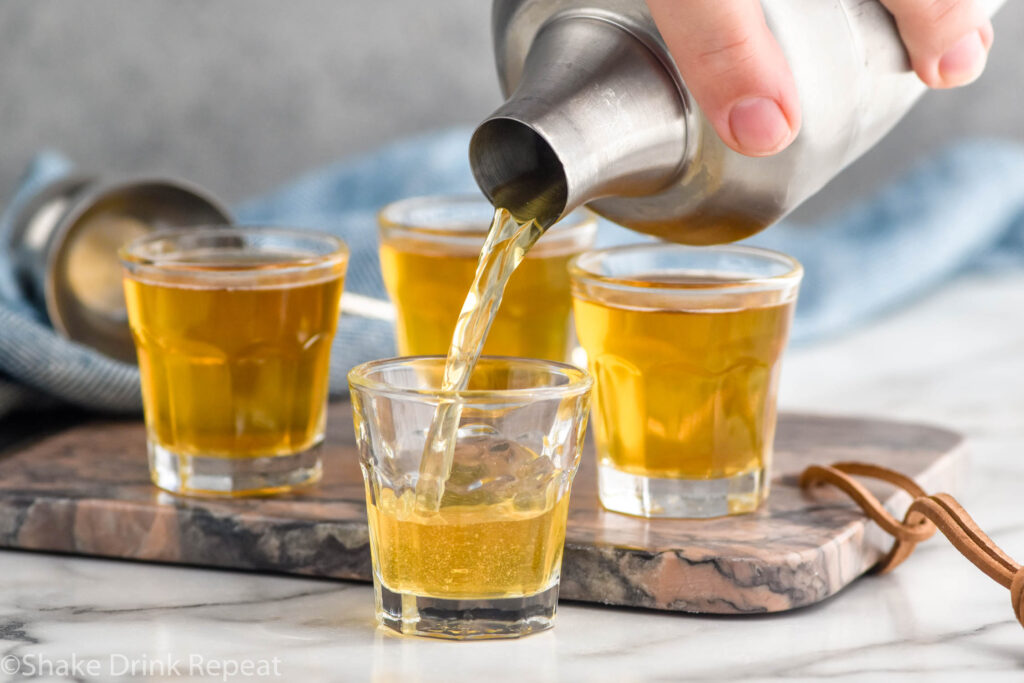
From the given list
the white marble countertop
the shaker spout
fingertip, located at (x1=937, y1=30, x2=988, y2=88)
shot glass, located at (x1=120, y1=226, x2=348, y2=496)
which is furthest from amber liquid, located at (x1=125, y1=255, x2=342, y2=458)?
fingertip, located at (x1=937, y1=30, x2=988, y2=88)

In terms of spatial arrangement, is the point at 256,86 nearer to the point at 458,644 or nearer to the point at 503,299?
the point at 503,299

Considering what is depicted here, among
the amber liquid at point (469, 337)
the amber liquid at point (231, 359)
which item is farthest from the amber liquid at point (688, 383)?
the amber liquid at point (231, 359)

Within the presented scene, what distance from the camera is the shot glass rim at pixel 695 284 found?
36.0 inches

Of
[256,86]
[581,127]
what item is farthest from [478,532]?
[256,86]

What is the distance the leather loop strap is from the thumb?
27 centimetres

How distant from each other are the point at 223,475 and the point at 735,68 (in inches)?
18.9

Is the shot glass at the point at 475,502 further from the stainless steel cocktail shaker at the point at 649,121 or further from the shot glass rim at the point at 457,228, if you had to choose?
the shot glass rim at the point at 457,228

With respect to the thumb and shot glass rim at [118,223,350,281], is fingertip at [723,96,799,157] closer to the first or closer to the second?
the thumb

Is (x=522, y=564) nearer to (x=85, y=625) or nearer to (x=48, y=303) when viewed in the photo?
(x=85, y=625)

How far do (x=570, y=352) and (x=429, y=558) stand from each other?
37 centimetres

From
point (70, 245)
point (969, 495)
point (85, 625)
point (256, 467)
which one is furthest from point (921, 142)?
point (85, 625)

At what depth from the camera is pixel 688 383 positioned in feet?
3.06

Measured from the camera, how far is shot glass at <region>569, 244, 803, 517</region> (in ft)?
3.03

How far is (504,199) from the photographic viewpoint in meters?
0.84
